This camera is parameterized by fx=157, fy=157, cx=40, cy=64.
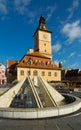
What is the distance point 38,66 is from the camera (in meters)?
56.5

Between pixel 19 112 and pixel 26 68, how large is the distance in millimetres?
43867

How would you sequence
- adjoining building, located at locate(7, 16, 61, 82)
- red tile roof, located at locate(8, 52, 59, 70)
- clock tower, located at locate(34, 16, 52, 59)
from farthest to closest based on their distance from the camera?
1. clock tower, located at locate(34, 16, 52, 59)
2. red tile roof, located at locate(8, 52, 59, 70)
3. adjoining building, located at locate(7, 16, 61, 82)

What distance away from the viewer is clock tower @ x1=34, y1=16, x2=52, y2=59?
7388cm

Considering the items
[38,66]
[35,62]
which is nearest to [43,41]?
[35,62]

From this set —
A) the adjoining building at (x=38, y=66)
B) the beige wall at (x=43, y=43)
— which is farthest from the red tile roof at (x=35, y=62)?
the beige wall at (x=43, y=43)

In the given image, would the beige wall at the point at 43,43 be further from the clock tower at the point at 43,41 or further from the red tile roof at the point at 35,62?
the red tile roof at the point at 35,62

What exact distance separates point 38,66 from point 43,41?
2225 cm

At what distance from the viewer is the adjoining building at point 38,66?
178 feet

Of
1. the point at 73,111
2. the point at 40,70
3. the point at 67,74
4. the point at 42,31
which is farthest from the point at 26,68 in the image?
the point at 73,111

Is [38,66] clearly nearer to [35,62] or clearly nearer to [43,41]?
[35,62]

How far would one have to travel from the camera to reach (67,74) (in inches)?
3339

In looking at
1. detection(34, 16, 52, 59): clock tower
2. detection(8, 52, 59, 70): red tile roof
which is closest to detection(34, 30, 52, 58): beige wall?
detection(34, 16, 52, 59): clock tower

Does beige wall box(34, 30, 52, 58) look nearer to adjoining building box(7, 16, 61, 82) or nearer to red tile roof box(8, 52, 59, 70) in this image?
adjoining building box(7, 16, 61, 82)

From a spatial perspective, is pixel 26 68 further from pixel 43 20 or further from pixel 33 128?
pixel 33 128
